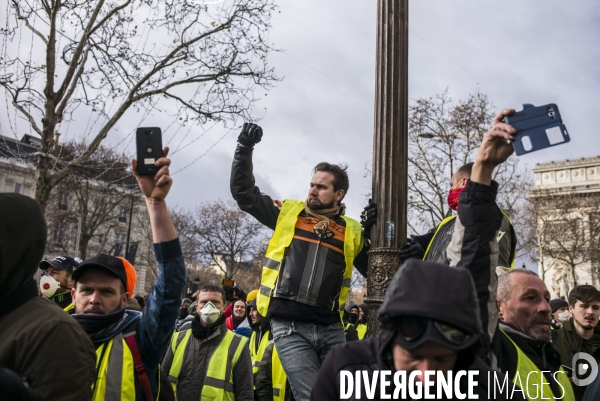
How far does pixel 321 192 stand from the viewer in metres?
4.96

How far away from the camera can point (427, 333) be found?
6.86 ft

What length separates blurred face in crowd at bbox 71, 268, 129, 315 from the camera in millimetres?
3414

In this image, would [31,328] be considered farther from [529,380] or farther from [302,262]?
[302,262]

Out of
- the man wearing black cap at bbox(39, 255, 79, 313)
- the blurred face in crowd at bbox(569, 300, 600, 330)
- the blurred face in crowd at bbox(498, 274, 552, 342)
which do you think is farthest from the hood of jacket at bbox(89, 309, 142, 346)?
the blurred face in crowd at bbox(569, 300, 600, 330)

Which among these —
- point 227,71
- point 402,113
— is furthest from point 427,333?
point 227,71

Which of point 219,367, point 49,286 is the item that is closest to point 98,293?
point 49,286

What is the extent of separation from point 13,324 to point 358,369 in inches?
48.0

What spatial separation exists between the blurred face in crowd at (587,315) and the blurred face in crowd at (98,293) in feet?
16.1

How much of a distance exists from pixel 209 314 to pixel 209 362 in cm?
45

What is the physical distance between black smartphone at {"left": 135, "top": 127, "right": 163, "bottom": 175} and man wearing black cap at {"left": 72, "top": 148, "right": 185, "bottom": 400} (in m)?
0.03

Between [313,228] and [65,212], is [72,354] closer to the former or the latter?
[313,228]

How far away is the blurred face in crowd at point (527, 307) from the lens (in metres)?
3.57

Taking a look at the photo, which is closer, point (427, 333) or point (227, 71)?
point (427, 333)

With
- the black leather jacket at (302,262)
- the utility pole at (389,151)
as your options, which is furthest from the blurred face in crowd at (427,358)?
the utility pole at (389,151)
